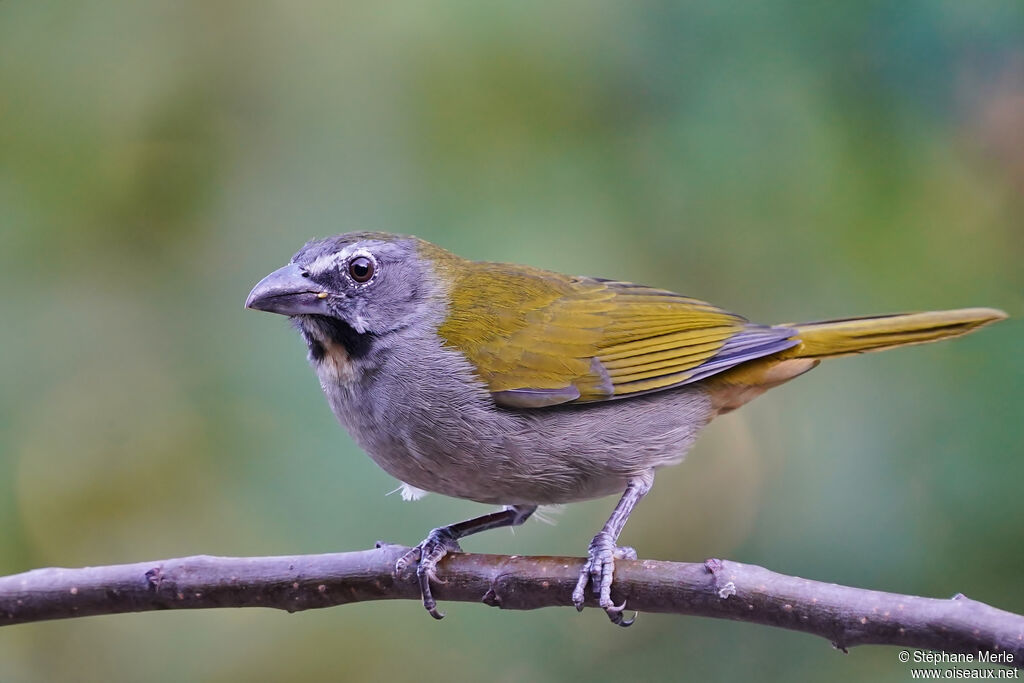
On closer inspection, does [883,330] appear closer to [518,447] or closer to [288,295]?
[518,447]

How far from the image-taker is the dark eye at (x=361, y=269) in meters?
3.60

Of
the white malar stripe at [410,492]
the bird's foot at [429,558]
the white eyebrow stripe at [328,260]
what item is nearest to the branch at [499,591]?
the bird's foot at [429,558]

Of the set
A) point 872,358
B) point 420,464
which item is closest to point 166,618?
point 420,464

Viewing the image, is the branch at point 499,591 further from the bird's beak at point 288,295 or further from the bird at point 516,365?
the bird's beak at point 288,295

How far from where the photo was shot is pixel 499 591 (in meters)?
3.11

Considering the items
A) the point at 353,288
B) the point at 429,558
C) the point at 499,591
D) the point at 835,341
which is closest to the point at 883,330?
the point at 835,341

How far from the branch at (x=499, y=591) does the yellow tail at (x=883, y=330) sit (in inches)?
46.2

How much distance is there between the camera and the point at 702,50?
3.87 metres

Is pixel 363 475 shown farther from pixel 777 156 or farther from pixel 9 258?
pixel 777 156

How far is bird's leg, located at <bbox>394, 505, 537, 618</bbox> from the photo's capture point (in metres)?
3.22

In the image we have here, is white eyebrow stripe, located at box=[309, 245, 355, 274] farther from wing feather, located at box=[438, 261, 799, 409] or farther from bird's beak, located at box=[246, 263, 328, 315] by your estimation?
wing feather, located at box=[438, 261, 799, 409]

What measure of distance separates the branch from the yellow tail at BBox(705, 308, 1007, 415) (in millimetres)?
1085

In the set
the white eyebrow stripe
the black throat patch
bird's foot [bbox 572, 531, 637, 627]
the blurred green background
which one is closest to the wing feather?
the blurred green background

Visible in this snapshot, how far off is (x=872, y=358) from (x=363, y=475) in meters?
1.94
